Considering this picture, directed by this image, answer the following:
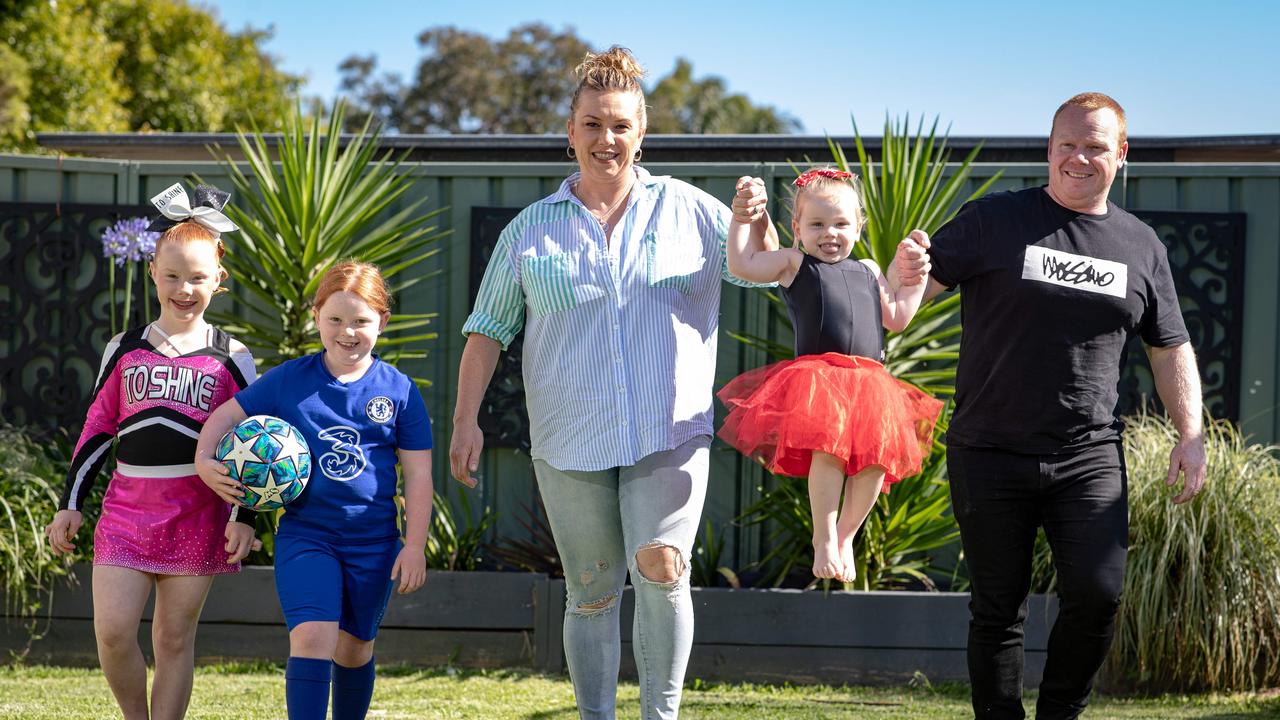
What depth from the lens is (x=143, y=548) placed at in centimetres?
350

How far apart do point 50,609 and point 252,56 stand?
20278mm

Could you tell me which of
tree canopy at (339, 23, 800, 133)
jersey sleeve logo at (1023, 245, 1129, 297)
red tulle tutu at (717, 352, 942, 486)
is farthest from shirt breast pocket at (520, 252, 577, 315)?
tree canopy at (339, 23, 800, 133)

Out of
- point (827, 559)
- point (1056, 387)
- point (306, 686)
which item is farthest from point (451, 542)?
point (1056, 387)

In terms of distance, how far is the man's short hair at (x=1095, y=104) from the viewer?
3350 mm

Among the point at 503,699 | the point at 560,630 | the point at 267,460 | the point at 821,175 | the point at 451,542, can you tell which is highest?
the point at 821,175

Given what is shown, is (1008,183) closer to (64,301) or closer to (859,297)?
(859,297)

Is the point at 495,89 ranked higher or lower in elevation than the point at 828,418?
higher

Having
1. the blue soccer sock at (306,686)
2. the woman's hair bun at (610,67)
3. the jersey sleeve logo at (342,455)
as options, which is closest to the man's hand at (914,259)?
the woman's hair bun at (610,67)

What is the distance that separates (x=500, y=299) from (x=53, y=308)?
363 cm

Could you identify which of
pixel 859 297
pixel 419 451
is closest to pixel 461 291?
pixel 419 451

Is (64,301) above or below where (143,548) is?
above

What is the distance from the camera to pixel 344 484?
11.0 ft

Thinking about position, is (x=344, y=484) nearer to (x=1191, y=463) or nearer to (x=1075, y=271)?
(x=1075, y=271)

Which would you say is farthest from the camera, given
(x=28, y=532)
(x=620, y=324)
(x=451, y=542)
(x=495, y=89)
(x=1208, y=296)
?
(x=495, y=89)
